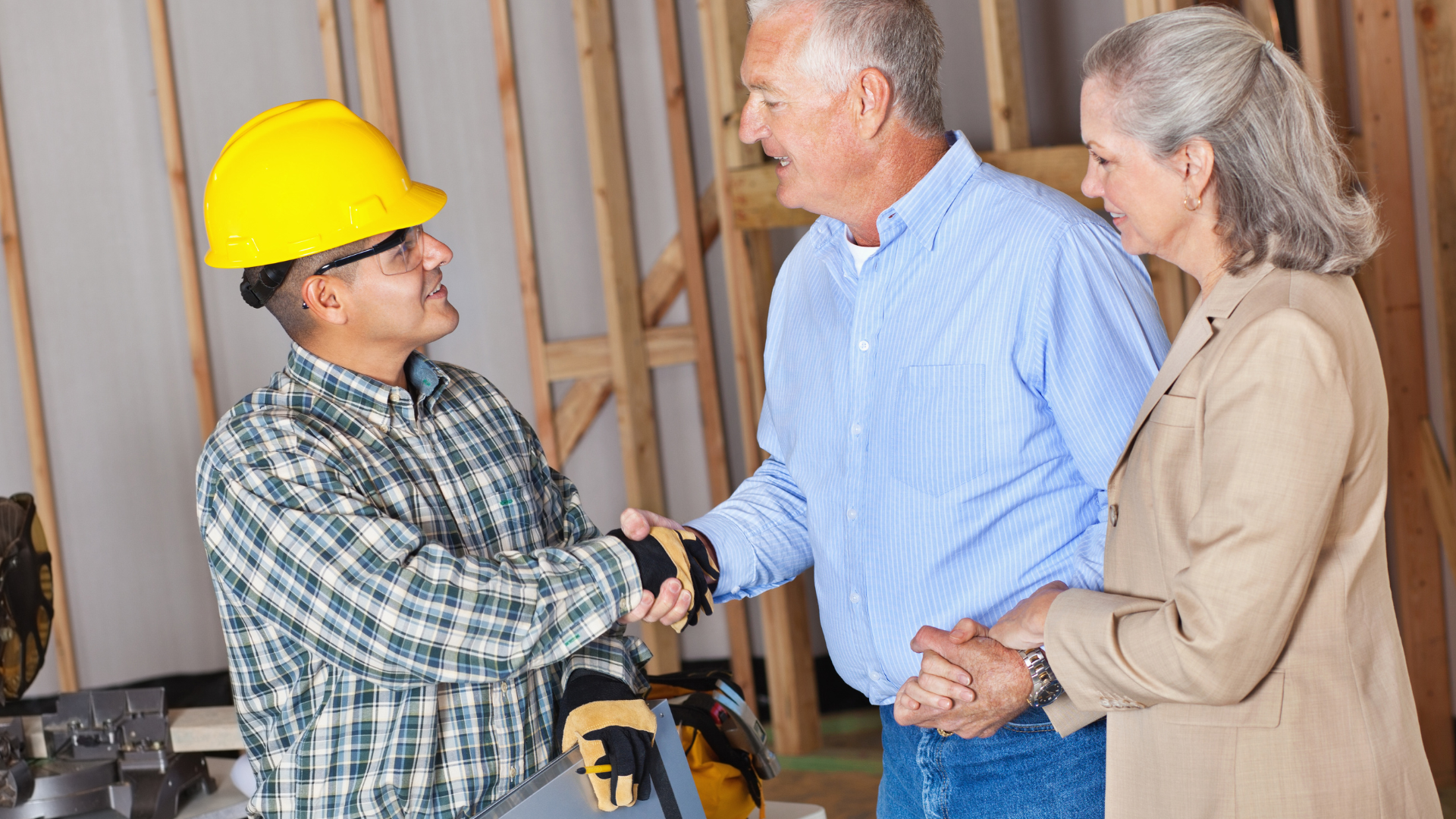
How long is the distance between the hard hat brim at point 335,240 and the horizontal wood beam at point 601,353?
8.16 ft

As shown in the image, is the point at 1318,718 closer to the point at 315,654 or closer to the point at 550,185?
the point at 315,654

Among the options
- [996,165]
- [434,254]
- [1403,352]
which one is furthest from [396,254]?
[1403,352]

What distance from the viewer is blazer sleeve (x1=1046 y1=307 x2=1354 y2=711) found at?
1180mm

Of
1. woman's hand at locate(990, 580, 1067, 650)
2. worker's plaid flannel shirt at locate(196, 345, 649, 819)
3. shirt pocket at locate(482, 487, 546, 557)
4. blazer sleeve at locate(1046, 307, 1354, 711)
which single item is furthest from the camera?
shirt pocket at locate(482, 487, 546, 557)

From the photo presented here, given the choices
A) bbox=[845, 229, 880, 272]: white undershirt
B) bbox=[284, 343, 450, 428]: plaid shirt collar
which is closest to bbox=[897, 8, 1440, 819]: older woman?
bbox=[845, 229, 880, 272]: white undershirt

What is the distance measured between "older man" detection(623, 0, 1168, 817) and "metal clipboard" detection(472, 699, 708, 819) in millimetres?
299

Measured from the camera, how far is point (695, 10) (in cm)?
454

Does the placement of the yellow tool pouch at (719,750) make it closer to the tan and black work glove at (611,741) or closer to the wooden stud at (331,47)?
the tan and black work glove at (611,741)

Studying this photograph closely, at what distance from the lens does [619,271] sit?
4.31 metres

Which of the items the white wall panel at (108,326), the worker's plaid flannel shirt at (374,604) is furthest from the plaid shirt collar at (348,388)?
the white wall panel at (108,326)

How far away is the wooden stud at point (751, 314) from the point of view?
380 centimetres

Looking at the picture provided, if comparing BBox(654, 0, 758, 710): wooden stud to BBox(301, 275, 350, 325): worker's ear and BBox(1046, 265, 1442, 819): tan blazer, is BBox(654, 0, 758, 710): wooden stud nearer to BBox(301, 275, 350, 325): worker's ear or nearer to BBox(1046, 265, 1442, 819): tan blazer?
BBox(301, 275, 350, 325): worker's ear

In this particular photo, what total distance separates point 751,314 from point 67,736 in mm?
2359

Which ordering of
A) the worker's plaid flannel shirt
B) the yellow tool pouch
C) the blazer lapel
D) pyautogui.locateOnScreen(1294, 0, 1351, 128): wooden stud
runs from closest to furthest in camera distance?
the blazer lapel, the worker's plaid flannel shirt, the yellow tool pouch, pyautogui.locateOnScreen(1294, 0, 1351, 128): wooden stud
